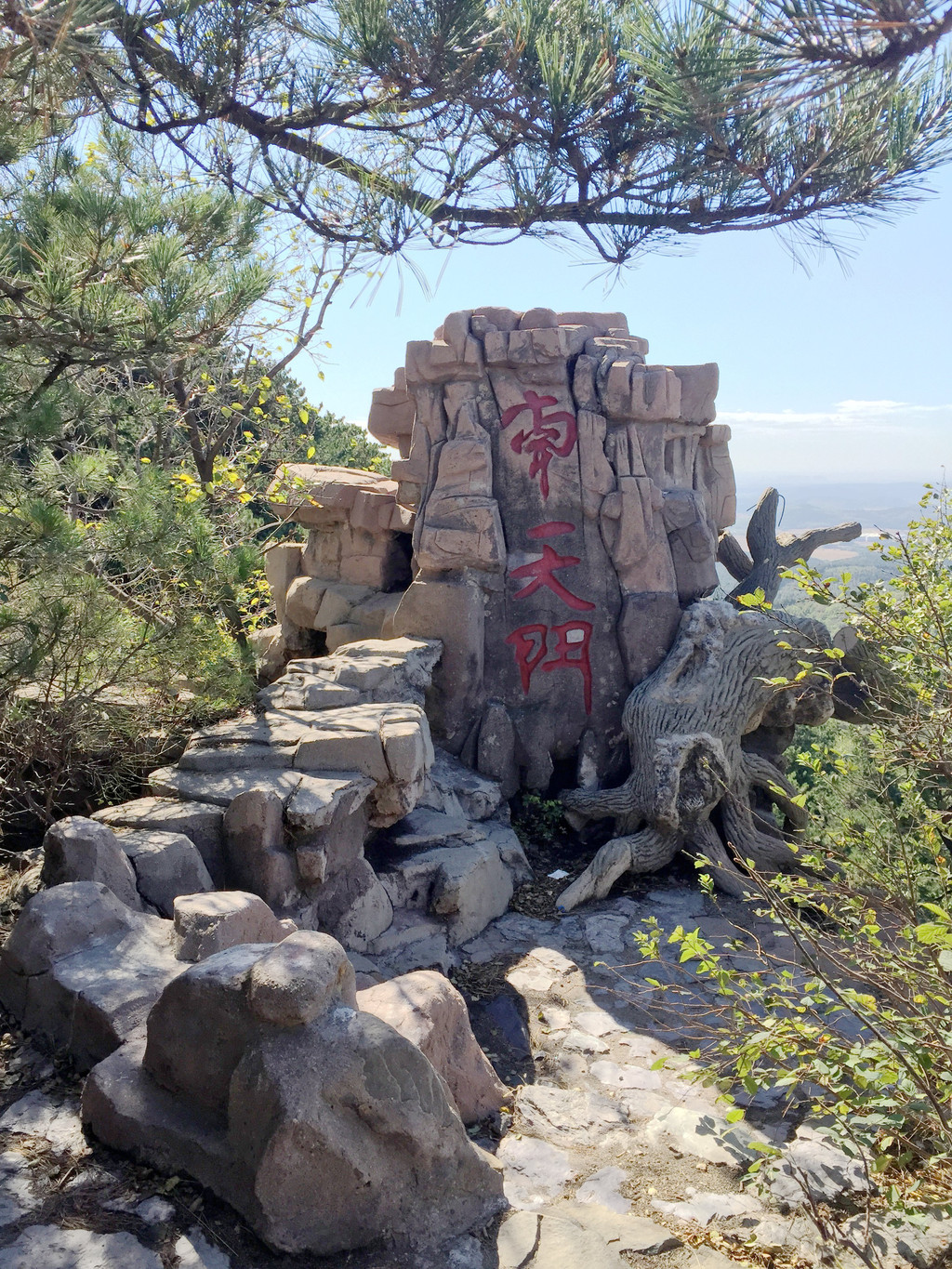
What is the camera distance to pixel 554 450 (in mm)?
6621

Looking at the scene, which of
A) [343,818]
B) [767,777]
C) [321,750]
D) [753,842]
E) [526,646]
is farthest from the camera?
[526,646]

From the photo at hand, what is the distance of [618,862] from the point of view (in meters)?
5.93

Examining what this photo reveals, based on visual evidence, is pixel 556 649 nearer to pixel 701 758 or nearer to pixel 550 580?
pixel 550 580

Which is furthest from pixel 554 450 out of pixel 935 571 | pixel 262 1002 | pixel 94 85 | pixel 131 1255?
pixel 131 1255

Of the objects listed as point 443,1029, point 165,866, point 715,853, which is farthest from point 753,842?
point 165,866

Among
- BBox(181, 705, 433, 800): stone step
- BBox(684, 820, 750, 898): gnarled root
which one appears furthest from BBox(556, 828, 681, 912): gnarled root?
BBox(181, 705, 433, 800): stone step

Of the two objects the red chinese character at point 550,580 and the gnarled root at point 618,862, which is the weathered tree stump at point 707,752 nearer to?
the gnarled root at point 618,862

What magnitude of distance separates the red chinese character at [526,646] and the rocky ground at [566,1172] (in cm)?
207

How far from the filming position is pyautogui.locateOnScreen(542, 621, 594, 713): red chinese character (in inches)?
260

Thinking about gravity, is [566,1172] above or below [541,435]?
below

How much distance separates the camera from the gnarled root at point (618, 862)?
580 cm

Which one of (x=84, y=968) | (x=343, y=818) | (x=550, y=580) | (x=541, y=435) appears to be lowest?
(x=84, y=968)

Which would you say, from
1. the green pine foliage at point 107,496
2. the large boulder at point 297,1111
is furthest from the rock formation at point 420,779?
the green pine foliage at point 107,496

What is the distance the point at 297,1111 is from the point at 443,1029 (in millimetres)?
919
